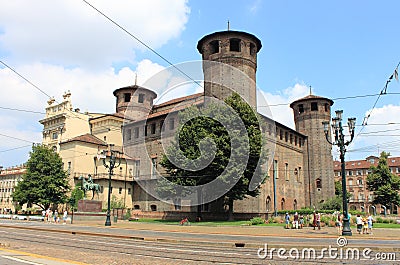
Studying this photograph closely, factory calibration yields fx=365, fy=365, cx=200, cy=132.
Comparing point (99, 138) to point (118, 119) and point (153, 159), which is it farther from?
point (153, 159)

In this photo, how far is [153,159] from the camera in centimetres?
5044

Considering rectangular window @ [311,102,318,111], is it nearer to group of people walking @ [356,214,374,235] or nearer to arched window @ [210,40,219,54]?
arched window @ [210,40,219,54]

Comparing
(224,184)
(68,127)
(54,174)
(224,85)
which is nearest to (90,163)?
(54,174)

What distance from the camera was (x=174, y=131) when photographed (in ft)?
153

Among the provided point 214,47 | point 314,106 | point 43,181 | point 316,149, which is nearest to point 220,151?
point 214,47

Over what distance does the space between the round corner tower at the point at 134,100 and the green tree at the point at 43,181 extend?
1595cm

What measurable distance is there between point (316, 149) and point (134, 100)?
101 ft

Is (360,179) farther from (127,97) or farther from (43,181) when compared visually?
(43,181)

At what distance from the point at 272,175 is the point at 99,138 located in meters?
27.3

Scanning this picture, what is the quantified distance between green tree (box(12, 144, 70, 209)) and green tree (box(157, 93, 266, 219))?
19013 millimetres

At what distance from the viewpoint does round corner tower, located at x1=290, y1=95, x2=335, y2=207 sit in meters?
56.3

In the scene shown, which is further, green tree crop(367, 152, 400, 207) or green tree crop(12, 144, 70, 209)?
green tree crop(367, 152, 400, 207)

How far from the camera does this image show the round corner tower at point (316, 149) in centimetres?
5628

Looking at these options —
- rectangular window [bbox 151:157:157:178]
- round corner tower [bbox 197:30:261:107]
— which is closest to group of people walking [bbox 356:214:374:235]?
round corner tower [bbox 197:30:261:107]
